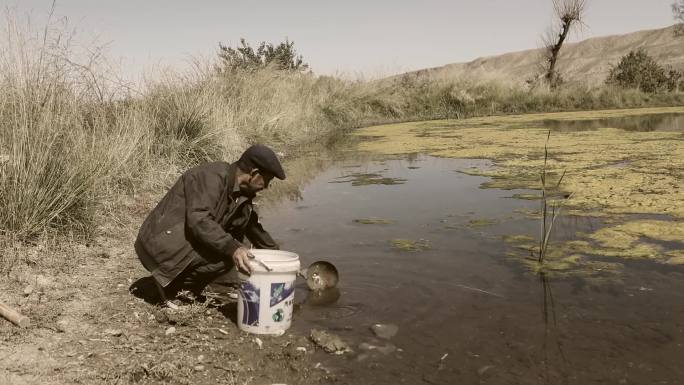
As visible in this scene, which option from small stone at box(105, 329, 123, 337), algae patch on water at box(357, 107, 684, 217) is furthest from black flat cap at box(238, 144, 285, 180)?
algae patch on water at box(357, 107, 684, 217)

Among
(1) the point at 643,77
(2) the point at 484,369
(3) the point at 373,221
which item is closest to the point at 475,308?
(2) the point at 484,369

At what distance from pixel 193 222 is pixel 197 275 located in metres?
0.46

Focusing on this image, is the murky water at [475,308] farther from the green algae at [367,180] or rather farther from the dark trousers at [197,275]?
the green algae at [367,180]

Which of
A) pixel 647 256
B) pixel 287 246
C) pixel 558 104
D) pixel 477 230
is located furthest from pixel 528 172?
pixel 558 104

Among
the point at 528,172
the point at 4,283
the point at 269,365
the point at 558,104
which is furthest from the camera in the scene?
the point at 558,104

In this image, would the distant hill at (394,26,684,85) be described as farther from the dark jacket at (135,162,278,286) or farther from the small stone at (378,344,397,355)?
A: the small stone at (378,344,397,355)

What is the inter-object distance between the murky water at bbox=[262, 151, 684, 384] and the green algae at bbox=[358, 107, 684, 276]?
0.24m

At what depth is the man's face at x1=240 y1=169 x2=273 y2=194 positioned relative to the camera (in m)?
2.93

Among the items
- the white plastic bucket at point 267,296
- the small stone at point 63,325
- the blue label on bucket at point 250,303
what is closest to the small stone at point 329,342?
the white plastic bucket at point 267,296

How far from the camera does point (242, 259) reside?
2.74 meters

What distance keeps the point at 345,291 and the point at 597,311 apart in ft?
4.63

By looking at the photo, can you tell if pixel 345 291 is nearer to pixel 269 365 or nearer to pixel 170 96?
pixel 269 365

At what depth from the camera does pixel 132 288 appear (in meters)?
3.41

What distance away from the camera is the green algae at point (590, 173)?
3.91 meters
